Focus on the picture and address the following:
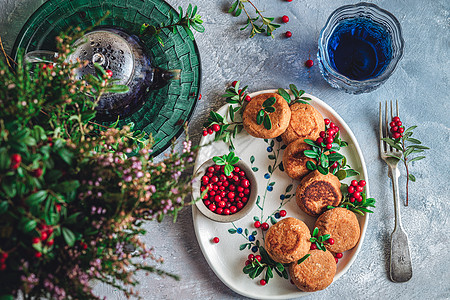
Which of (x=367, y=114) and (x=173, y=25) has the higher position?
(x=173, y=25)

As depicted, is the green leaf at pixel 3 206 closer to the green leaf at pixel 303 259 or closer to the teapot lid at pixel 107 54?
the teapot lid at pixel 107 54

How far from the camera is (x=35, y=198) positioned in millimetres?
624

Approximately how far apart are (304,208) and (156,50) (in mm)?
669

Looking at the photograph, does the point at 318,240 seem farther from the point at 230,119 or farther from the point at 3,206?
the point at 3,206

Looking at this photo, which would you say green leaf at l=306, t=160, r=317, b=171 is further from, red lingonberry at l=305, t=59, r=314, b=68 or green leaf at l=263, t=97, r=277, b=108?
red lingonberry at l=305, t=59, r=314, b=68

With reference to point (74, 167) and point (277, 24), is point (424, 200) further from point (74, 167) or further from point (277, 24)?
point (74, 167)

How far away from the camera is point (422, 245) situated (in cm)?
139

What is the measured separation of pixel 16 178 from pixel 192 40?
27.9 inches

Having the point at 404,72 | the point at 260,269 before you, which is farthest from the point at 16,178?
the point at 404,72

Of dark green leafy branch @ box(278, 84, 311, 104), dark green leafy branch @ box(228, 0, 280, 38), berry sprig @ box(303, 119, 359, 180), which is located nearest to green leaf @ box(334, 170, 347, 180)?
berry sprig @ box(303, 119, 359, 180)

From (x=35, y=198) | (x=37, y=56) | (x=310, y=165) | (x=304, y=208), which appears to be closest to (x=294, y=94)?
(x=310, y=165)

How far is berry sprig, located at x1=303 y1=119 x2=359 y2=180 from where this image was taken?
3.93ft

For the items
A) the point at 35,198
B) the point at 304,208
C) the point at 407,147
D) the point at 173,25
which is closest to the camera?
the point at 35,198

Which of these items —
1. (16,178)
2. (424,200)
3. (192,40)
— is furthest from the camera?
(424,200)
